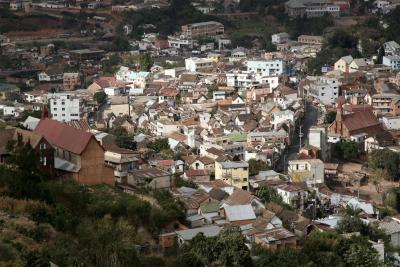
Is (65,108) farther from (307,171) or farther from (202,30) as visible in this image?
(202,30)

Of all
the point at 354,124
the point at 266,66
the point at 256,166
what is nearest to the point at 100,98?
the point at 266,66

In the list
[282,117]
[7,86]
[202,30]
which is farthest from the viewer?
[202,30]

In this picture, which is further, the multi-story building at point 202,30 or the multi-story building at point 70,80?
the multi-story building at point 202,30

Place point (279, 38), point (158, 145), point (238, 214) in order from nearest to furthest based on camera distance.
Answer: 1. point (238, 214)
2. point (158, 145)
3. point (279, 38)

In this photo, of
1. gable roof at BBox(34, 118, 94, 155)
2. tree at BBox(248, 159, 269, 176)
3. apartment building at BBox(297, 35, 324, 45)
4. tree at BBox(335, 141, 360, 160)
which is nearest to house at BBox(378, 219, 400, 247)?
tree at BBox(248, 159, 269, 176)

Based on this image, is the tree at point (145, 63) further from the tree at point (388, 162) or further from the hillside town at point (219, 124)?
the tree at point (388, 162)

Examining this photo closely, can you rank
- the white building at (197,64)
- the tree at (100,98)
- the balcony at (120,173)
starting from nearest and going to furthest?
the balcony at (120,173)
the tree at (100,98)
the white building at (197,64)

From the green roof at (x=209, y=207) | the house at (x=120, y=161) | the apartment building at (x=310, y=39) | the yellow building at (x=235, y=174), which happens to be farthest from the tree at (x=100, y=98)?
the green roof at (x=209, y=207)
